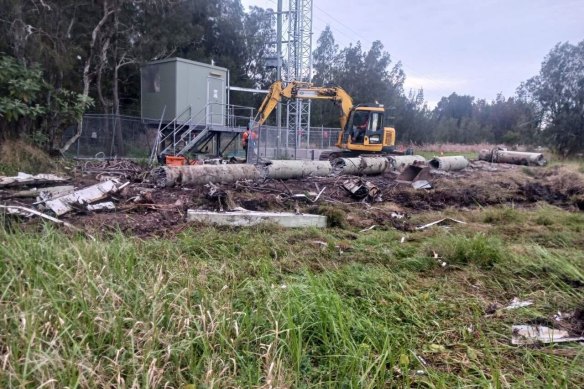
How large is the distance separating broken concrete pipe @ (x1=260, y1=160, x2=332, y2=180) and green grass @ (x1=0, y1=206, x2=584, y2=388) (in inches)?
300

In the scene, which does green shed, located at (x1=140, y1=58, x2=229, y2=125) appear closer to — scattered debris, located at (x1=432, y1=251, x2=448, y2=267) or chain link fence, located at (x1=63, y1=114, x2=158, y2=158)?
chain link fence, located at (x1=63, y1=114, x2=158, y2=158)

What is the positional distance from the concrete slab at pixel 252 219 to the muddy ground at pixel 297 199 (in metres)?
0.27

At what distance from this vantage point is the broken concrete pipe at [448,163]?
1691 centimetres

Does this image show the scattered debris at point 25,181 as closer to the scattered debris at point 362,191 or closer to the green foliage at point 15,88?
the green foliage at point 15,88

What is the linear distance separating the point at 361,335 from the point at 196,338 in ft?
3.93

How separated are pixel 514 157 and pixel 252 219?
67.0 feet

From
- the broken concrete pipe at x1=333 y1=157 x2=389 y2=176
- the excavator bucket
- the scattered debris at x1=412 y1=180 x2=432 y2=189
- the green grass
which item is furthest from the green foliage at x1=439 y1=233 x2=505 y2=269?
the broken concrete pipe at x1=333 y1=157 x2=389 y2=176

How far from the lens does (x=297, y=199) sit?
9.19 meters

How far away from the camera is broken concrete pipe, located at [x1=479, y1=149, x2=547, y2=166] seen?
22.0 metres

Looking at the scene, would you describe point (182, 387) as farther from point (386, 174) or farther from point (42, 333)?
point (386, 174)

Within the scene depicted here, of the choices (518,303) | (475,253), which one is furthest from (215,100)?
(518,303)

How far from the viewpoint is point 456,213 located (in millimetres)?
8492

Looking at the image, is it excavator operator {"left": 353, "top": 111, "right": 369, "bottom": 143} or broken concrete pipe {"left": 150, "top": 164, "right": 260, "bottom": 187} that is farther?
excavator operator {"left": 353, "top": 111, "right": 369, "bottom": 143}

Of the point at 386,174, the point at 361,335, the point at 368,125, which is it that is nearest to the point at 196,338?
the point at 361,335
